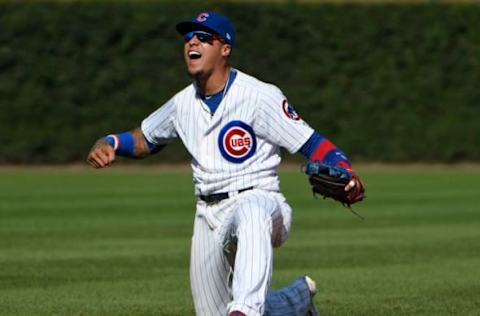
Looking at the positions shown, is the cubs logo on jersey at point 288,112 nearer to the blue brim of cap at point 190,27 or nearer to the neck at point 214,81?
the neck at point 214,81

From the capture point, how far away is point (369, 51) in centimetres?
2755

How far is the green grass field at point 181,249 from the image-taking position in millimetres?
9273

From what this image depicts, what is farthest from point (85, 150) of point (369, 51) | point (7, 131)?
point (369, 51)

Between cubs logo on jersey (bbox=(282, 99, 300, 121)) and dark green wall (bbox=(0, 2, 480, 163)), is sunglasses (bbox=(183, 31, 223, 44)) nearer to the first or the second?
cubs logo on jersey (bbox=(282, 99, 300, 121))

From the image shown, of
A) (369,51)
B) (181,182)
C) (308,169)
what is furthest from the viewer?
(369,51)

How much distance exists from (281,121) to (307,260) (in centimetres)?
528

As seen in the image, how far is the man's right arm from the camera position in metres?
7.01

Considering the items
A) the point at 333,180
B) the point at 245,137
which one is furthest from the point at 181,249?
the point at 333,180

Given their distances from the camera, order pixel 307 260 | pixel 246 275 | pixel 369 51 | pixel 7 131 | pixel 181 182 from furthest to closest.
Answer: pixel 369 51 < pixel 7 131 < pixel 181 182 < pixel 307 260 < pixel 246 275

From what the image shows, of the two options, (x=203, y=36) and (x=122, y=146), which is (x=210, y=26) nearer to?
(x=203, y=36)

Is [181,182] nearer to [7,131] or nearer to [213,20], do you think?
[7,131]

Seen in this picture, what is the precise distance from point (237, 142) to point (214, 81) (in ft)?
1.19

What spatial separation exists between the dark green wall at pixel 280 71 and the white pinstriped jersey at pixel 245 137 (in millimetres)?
19303

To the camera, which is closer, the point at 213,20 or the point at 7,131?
the point at 213,20
